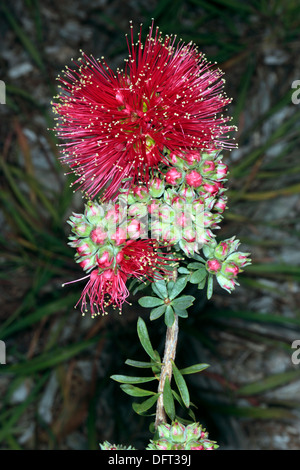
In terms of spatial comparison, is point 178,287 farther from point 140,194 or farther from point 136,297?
point 136,297

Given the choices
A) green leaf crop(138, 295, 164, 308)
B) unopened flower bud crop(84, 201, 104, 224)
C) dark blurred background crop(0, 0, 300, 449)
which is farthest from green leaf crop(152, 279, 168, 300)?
dark blurred background crop(0, 0, 300, 449)

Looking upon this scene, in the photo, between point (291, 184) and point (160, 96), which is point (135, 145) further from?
point (291, 184)

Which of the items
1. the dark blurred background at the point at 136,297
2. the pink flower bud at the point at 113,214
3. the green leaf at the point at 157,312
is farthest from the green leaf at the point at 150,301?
the dark blurred background at the point at 136,297

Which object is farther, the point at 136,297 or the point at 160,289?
the point at 136,297

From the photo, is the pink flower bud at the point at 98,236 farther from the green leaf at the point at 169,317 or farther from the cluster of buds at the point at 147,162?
the green leaf at the point at 169,317

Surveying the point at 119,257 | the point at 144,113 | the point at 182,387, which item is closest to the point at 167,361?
the point at 182,387

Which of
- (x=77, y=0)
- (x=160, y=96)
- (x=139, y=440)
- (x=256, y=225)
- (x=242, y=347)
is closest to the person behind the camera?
(x=160, y=96)

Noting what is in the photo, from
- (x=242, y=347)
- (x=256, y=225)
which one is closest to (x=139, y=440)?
(x=242, y=347)
